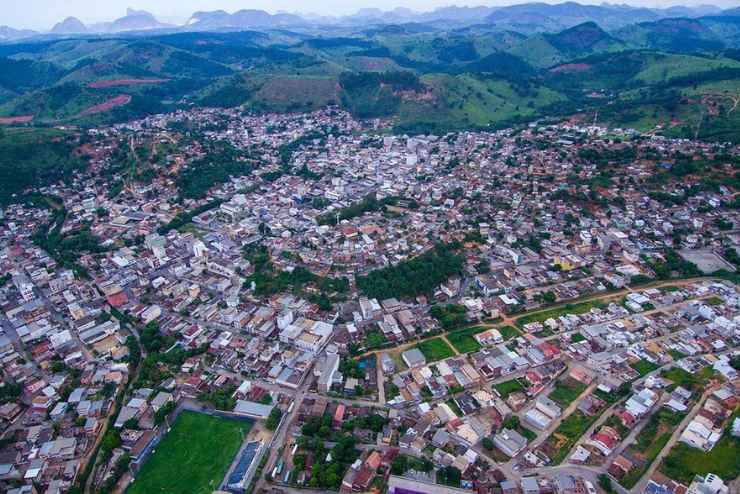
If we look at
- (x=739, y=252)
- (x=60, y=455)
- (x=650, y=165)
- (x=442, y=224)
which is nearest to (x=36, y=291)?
(x=60, y=455)

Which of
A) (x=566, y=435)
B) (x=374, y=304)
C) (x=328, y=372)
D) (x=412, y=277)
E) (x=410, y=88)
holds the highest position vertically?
(x=410, y=88)

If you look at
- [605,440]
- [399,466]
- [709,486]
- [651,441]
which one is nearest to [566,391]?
[605,440]

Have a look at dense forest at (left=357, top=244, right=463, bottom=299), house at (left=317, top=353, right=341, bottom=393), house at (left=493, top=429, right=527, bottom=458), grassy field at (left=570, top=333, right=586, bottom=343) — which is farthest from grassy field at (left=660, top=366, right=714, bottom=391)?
house at (left=317, top=353, right=341, bottom=393)

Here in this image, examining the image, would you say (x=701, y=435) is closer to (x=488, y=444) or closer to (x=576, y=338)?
(x=576, y=338)

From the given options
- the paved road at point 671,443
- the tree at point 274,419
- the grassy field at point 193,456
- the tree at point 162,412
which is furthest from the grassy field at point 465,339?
the tree at point 162,412

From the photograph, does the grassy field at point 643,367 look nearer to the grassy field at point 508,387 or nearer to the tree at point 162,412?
the grassy field at point 508,387

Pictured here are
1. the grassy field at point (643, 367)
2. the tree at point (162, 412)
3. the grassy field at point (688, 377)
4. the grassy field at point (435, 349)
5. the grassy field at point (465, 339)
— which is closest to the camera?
the tree at point (162, 412)
